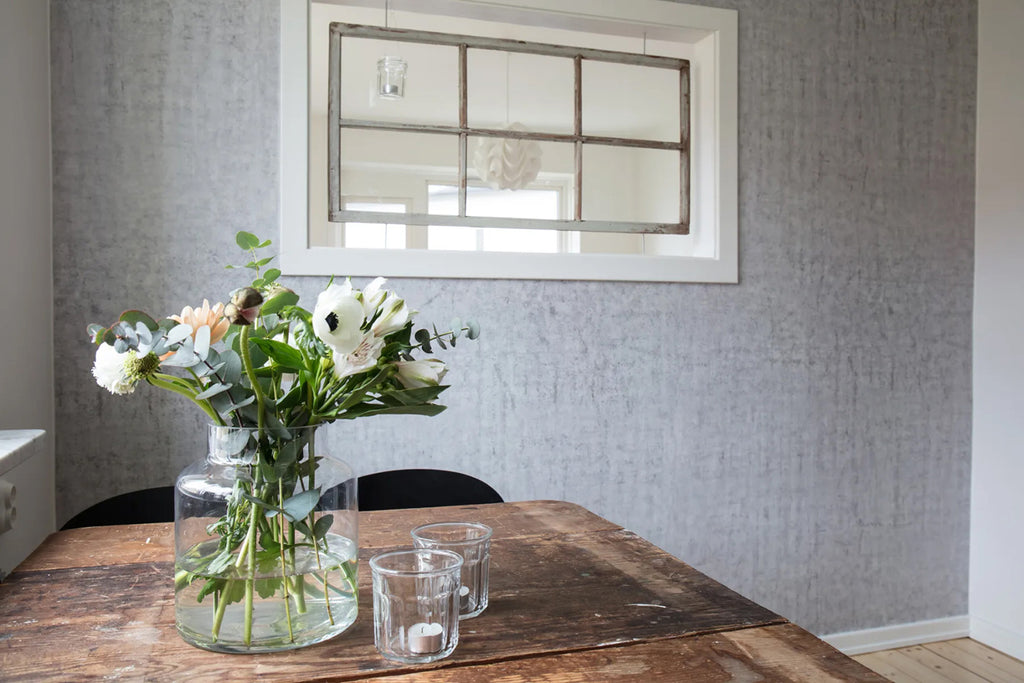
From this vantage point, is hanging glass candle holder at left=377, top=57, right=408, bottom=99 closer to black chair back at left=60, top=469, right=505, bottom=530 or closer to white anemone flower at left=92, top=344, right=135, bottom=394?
black chair back at left=60, top=469, right=505, bottom=530

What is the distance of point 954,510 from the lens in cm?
276

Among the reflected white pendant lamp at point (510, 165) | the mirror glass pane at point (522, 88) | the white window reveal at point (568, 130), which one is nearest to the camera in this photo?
the white window reveal at point (568, 130)

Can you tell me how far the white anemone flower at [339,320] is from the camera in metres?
0.72

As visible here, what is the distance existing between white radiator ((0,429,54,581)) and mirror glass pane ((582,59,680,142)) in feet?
6.22

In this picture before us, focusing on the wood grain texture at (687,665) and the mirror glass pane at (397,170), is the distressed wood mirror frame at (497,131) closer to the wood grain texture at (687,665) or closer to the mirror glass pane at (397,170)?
the wood grain texture at (687,665)

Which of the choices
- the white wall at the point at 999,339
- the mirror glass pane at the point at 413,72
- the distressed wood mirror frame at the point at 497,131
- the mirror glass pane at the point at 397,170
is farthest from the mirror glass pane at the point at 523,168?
the mirror glass pane at the point at 397,170

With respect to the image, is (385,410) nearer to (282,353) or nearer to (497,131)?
(282,353)

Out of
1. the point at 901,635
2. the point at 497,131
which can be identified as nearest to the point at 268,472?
the point at 497,131

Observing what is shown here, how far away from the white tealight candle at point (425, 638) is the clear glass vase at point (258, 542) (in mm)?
107

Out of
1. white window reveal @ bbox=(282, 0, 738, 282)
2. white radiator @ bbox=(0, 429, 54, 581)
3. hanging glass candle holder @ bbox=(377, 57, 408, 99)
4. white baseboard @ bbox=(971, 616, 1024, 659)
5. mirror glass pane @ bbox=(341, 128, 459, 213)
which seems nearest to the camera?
white radiator @ bbox=(0, 429, 54, 581)

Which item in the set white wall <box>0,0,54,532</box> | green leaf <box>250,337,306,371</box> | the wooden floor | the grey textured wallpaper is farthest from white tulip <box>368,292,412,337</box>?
the wooden floor

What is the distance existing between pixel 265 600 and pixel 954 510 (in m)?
2.72

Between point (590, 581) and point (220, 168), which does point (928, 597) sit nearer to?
point (590, 581)

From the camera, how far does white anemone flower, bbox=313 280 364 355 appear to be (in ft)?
2.37
